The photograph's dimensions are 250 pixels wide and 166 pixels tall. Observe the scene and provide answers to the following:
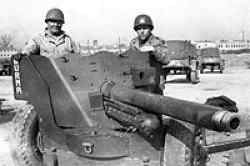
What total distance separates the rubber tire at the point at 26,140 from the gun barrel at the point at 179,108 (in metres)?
1.09

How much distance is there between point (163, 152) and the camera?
13.0ft

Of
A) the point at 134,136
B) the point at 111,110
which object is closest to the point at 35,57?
the point at 111,110

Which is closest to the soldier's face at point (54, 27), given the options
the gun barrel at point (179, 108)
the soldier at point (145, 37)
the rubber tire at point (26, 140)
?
the soldier at point (145, 37)

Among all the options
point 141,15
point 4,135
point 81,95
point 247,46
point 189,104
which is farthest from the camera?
point 247,46

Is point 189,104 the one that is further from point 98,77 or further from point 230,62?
point 230,62

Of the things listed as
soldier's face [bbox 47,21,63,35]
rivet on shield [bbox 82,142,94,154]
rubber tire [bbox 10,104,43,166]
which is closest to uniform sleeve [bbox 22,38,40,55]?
soldier's face [bbox 47,21,63,35]

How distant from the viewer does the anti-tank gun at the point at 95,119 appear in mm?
3742

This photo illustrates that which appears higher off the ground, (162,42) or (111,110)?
(162,42)

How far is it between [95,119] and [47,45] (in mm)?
1886

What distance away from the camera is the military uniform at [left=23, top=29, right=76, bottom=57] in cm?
550

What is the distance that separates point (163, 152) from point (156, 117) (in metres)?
0.52

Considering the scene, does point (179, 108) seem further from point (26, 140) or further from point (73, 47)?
point (73, 47)

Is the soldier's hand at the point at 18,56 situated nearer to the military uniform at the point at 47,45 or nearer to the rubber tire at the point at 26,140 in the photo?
the rubber tire at the point at 26,140

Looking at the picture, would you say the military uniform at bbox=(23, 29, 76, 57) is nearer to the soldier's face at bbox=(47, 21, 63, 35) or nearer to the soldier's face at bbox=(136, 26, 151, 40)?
the soldier's face at bbox=(47, 21, 63, 35)
